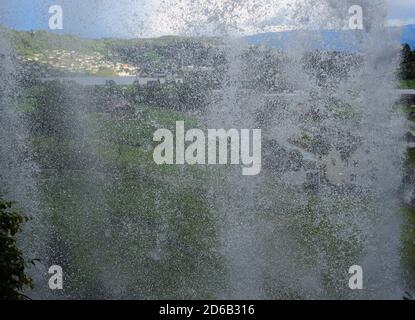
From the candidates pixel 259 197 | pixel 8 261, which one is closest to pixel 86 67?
pixel 259 197

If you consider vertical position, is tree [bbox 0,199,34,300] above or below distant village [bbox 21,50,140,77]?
below

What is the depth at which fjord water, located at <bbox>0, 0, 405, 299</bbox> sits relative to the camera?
16.5 ft

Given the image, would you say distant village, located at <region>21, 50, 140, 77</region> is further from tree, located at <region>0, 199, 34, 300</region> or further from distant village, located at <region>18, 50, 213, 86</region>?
tree, located at <region>0, 199, 34, 300</region>

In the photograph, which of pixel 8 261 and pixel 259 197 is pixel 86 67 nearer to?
pixel 259 197

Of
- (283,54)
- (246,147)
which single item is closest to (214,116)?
(246,147)

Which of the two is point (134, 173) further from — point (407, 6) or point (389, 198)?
point (407, 6)

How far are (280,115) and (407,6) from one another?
4.53ft

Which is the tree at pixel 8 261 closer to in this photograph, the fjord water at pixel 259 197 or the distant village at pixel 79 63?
the fjord water at pixel 259 197

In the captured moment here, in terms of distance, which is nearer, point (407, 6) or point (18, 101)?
point (407, 6)

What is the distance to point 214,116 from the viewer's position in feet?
16.7

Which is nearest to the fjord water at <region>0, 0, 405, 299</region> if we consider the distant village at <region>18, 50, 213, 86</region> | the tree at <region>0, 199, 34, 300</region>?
the distant village at <region>18, 50, 213, 86</region>

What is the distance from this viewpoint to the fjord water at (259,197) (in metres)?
5.03

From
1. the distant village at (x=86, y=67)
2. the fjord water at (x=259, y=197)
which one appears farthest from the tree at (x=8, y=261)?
the distant village at (x=86, y=67)

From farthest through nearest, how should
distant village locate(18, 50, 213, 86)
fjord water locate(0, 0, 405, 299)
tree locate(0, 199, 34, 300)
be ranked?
distant village locate(18, 50, 213, 86), fjord water locate(0, 0, 405, 299), tree locate(0, 199, 34, 300)
